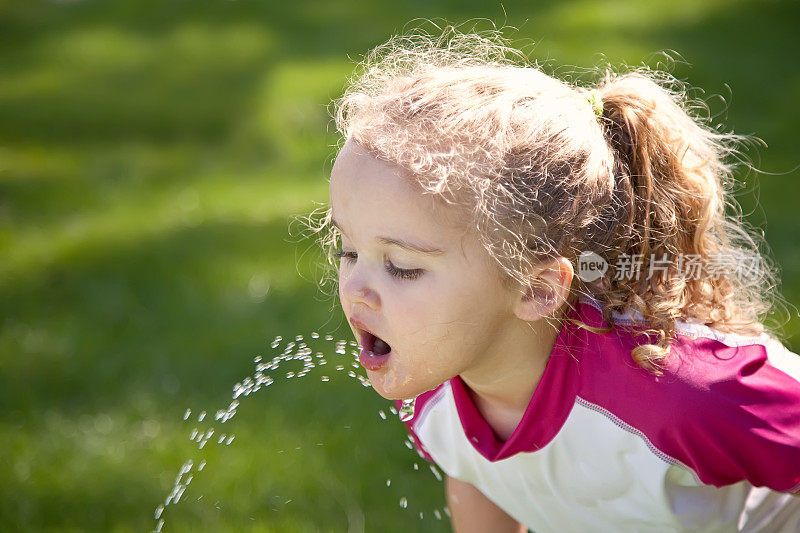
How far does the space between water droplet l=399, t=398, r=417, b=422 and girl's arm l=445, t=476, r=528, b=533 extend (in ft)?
0.74

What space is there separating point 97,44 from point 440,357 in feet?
20.9

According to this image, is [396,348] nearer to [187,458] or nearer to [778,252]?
[187,458]

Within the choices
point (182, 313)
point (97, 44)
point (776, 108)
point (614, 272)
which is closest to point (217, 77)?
point (97, 44)

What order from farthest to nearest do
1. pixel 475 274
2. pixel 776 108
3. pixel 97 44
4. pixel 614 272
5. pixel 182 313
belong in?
pixel 97 44
pixel 776 108
pixel 182 313
pixel 614 272
pixel 475 274

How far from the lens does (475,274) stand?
1.79m

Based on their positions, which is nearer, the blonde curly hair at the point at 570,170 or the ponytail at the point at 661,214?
the blonde curly hair at the point at 570,170

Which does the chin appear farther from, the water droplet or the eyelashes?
the water droplet

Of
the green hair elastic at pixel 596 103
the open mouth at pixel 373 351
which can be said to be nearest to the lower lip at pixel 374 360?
the open mouth at pixel 373 351

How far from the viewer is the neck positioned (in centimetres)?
195

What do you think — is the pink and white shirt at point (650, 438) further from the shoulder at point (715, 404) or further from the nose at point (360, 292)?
the nose at point (360, 292)

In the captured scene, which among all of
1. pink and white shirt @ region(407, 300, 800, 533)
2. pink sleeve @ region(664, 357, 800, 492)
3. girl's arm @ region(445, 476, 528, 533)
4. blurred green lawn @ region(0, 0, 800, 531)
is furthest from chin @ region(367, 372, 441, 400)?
blurred green lawn @ region(0, 0, 800, 531)

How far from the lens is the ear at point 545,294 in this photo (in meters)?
1.86

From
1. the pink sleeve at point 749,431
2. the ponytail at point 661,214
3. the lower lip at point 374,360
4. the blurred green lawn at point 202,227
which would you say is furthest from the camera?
the blurred green lawn at point 202,227

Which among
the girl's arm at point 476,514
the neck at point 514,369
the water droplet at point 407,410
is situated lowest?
the girl's arm at point 476,514
